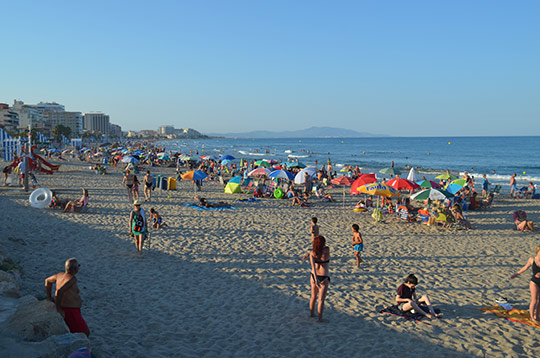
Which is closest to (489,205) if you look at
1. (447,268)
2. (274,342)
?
(447,268)

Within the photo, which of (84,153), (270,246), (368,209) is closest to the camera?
(270,246)

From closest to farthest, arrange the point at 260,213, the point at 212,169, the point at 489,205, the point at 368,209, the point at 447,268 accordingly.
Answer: the point at 447,268, the point at 260,213, the point at 368,209, the point at 489,205, the point at 212,169

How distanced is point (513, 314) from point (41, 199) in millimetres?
13467

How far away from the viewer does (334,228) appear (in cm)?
1207

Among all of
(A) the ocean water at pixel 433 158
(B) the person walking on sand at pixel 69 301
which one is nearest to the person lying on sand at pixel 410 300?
(B) the person walking on sand at pixel 69 301

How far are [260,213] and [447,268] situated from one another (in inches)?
283

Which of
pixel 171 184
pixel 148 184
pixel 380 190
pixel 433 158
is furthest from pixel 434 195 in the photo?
pixel 433 158

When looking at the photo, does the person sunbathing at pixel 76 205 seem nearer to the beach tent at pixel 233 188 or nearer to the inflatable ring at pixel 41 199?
the inflatable ring at pixel 41 199

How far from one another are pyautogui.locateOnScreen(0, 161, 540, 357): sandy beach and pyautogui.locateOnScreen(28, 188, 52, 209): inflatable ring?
21cm

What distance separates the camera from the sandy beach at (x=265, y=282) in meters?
4.85

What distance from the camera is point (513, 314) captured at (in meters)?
5.88

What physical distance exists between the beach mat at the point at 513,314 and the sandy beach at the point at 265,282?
13 centimetres

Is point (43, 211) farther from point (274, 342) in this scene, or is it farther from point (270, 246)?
point (274, 342)

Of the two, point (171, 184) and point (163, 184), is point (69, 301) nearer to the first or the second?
point (163, 184)
